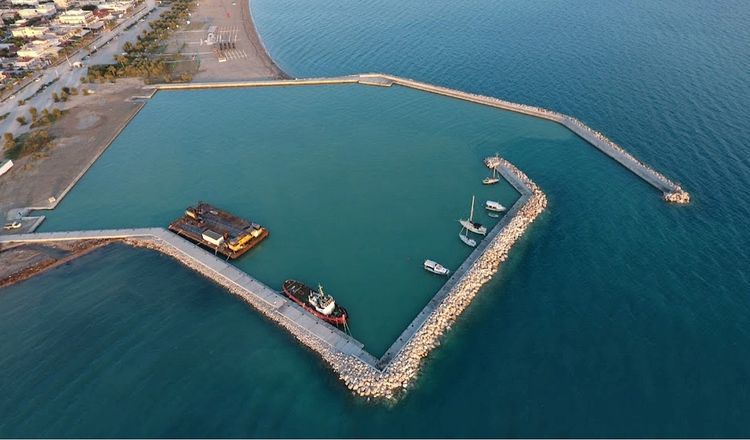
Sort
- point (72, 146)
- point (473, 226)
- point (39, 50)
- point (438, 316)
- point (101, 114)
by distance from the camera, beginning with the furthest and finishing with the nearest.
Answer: point (39, 50) → point (101, 114) → point (72, 146) → point (473, 226) → point (438, 316)

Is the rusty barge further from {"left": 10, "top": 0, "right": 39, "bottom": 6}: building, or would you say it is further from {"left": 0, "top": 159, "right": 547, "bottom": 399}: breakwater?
{"left": 10, "top": 0, "right": 39, "bottom": 6}: building

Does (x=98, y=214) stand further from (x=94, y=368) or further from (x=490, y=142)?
(x=490, y=142)

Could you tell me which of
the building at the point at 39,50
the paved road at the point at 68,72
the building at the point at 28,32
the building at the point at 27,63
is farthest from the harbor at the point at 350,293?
the building at the point at 28,32

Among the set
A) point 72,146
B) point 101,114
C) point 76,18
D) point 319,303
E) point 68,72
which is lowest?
point 72,146

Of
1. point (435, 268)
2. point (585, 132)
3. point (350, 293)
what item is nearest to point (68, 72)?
point (350, 293)

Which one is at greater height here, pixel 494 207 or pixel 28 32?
pixel 28 32

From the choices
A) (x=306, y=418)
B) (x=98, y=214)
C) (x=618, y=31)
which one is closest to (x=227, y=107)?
(x=98, y=214)

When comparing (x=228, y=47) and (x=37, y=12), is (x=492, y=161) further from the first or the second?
(x=37, y=12)
